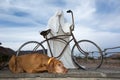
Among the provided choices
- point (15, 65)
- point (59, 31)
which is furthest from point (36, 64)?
point (59, 31)

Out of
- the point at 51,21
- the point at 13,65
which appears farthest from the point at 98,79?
the point at 51,21

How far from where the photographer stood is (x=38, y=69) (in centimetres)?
956

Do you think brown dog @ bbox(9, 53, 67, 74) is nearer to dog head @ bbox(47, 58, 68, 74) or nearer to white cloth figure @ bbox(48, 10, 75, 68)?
dog head @ bbox(47, 58, 68, 74)

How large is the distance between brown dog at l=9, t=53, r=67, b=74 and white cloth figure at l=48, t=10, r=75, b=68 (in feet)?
5.70

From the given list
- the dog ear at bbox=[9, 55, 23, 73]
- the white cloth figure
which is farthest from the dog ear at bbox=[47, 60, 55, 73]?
the white cloth figure

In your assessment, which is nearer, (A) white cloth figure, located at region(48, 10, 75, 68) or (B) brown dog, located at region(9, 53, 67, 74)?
(B) brown dog, located at region(9, 53, 67, 74)

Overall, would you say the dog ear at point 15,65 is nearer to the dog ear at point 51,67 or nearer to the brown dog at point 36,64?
the brown dog at point 36,64

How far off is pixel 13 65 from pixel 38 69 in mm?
767

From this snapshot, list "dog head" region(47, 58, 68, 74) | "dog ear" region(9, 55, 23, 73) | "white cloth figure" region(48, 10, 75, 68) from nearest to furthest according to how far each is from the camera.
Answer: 1. "dog head" region(47, 58, 68, 74)
2. "dog ear" region(9, 55, 23, 73)
3. "white cloth figure" region(48, 10, 75, 68)

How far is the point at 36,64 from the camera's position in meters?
9.64

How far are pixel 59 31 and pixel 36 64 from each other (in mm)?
2279

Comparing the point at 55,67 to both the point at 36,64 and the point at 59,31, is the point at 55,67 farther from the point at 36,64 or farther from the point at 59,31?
the point at 59,31

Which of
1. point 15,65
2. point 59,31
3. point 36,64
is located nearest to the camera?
point 36,64

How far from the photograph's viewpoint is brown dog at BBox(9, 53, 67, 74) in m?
9.47
